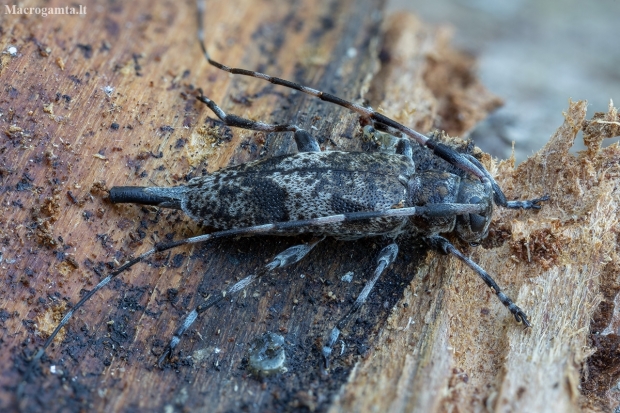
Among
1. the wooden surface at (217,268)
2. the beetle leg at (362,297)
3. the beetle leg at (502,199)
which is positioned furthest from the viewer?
the beetle leg at (502,199)

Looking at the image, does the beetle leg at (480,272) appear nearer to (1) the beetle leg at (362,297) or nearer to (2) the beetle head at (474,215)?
(2) the beetle head at (474,215)

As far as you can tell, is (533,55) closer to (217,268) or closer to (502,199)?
(502,199)

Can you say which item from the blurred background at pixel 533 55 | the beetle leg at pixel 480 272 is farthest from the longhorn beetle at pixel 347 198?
the blurred background at pixel 533 55

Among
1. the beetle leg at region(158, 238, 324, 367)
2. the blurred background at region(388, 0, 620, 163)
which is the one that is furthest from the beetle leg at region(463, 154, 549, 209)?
the blurred background at region(388, 0, 620, 163)

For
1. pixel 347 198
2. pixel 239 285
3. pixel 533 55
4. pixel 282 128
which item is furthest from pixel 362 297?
pixel 533 55

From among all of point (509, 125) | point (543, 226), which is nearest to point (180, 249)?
point (543, 226)

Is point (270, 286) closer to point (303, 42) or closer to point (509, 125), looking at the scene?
point (303, 42)
